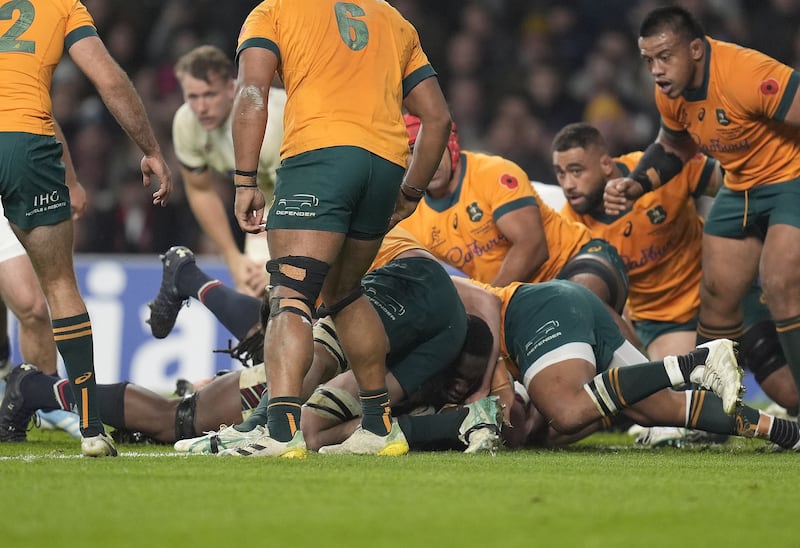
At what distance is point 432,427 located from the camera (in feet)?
17.0

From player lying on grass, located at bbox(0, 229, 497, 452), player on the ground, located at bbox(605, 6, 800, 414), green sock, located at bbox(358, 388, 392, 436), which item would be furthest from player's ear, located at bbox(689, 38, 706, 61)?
green sock, located at bbox(358, 388, 392, 436)

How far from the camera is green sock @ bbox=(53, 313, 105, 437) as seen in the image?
4.45 meters

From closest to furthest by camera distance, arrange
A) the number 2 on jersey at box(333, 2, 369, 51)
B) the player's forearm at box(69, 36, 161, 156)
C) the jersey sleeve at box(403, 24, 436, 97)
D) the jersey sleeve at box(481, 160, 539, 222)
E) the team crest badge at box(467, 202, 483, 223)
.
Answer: the player's forearm at box(69, 36, 161, 156), the number 2 on jersey at box(333, 2, 369, 51), the jersey sleeve at box(403, 24, 436, 97), the jersey sleeve at box(481, 160, 539, 222), the team crest badge at box(467, 202, 483, 223)

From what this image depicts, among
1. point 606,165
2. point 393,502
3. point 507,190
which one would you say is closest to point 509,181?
point 507,190

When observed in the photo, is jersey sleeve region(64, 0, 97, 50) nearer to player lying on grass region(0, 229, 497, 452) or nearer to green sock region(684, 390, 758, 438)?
player lying on grass region(0, 229, 497, 452)

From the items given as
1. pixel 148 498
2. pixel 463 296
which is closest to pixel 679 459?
pixel 463 296

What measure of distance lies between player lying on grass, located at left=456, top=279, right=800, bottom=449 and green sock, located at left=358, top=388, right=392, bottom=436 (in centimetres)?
70

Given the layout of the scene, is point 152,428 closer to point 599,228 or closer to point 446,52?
point 599,228

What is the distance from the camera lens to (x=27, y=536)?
2.65 m

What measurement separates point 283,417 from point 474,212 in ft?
9.43

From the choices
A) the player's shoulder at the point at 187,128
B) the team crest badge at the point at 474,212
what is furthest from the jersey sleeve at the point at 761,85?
the player's shoulder at the point at 187,128

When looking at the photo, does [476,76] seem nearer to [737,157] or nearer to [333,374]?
[737,157]

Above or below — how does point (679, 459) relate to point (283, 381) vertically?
below

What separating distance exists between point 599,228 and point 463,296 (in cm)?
217
